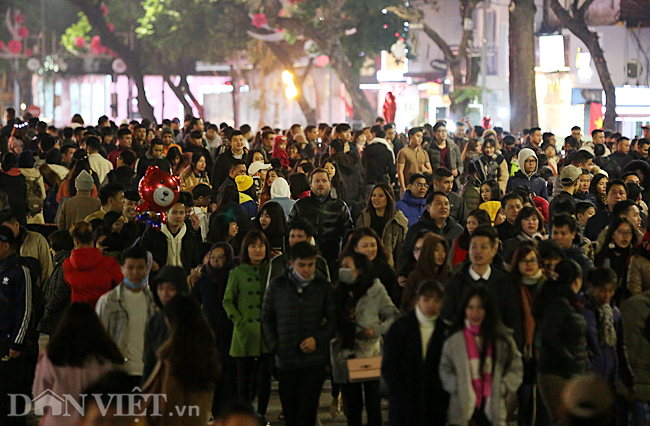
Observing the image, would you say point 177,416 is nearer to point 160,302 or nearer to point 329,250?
point 160,302

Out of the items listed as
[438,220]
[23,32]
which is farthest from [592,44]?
[23,32]

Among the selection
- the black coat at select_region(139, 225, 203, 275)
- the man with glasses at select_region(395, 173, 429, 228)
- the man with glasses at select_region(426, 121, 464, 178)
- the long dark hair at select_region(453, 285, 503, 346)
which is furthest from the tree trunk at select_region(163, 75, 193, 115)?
the long dark hair at select_region(453, 285, 503, 346)

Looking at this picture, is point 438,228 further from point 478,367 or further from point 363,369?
point 478,367

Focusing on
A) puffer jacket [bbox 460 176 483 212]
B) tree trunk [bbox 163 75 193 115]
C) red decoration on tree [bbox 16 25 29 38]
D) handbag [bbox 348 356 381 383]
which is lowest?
handbag [bbox 348 356 381 383]

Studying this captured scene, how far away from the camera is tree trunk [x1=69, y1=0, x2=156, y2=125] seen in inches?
1687

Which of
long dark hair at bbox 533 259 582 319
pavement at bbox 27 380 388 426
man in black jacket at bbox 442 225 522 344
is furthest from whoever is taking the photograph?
pavement at bbox 27 380 388 426

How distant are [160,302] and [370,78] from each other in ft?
131

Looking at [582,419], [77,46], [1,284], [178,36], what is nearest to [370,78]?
[178,36]

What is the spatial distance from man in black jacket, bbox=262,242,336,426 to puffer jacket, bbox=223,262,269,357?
0.46 metres

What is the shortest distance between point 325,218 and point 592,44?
22.3 m

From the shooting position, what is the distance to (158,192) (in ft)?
27.7

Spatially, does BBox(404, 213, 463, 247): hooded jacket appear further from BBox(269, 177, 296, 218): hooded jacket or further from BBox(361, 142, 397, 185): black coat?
BBox(361, 142, 397, 185): black coat

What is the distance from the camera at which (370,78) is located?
45.3 m

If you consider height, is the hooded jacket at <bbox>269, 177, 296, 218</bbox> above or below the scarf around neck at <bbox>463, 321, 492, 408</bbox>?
above
